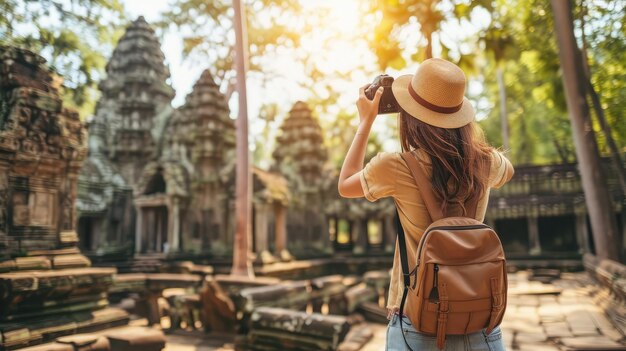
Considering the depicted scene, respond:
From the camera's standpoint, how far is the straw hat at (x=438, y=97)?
1.63 metres

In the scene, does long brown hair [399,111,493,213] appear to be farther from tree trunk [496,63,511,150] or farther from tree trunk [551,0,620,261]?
tree trunk [496,63,511,150]

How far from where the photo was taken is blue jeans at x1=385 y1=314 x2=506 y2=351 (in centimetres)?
145

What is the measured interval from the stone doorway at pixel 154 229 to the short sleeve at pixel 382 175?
48.6 feet

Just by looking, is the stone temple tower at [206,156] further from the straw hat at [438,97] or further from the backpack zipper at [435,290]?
the backpack zipper at [435,290]

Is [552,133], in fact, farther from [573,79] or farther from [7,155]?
[7,155]

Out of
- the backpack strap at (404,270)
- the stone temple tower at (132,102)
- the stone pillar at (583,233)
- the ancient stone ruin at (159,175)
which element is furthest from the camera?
the stone temple tower at (132,102)

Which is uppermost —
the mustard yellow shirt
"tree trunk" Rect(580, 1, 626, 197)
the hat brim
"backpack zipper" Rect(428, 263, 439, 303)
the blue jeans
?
"tree trunk" Rect(580, 1, 626, 197)

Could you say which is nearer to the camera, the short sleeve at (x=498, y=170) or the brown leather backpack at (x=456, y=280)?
the brown leather backpack at (x=456, y=280)

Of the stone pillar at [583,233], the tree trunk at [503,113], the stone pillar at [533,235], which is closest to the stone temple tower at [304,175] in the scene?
the stone pillar at [533,235]

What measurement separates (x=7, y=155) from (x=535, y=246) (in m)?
16.3

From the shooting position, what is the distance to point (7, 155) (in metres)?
6.20

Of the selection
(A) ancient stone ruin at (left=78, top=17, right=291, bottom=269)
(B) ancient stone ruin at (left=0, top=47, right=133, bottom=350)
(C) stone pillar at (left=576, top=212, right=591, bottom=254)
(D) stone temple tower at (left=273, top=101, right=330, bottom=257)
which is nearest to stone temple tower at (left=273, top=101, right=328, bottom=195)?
(D) stone temple tower at (left=273, top=101, right=330, bottom=257)

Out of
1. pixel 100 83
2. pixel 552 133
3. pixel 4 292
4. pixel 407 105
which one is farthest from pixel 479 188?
pixel 100 83

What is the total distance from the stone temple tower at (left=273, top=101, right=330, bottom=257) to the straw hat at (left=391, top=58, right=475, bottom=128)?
16.3m
